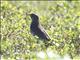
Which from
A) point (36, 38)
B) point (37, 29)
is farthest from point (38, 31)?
point (36, 38)

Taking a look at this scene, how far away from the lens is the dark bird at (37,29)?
11.8 m

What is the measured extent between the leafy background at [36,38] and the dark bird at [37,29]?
162mm

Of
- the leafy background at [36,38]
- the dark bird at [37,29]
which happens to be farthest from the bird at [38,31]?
the leafy background at [36,38]

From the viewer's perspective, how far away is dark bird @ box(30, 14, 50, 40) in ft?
38.6

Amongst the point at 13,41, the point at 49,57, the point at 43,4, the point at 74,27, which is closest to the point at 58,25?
the point at 74,27

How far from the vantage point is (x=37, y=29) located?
40.7 feet

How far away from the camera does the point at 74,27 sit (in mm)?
13086

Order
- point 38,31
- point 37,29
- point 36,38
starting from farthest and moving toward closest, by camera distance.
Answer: point 37,29
point 38,31
point 36,38

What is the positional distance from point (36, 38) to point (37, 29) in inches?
34.3

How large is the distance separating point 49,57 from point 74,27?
111 inches

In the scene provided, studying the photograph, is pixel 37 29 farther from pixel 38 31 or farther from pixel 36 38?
pixel 36 38

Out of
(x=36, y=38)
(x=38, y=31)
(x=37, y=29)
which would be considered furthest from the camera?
(x=37, y=29)

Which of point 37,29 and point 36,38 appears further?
point 37,29

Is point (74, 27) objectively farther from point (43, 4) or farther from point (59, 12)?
point (43, 4)
